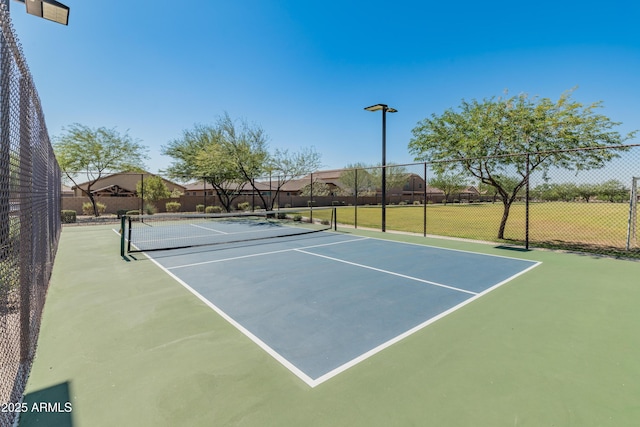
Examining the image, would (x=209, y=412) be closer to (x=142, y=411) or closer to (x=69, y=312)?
(x=142, y=411)

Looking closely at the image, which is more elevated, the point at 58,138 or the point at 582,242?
the point at 58,138

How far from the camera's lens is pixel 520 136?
922cm

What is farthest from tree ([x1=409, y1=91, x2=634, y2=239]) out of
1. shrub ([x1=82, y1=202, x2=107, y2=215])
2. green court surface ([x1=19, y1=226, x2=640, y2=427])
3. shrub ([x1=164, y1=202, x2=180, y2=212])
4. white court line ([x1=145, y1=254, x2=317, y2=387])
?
shrub ([x1=82, y1=202, x2=107, y2=215])

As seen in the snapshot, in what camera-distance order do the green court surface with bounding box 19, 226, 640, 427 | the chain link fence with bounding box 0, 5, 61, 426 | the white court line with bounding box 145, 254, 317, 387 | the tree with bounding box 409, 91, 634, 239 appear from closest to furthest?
the chain link fence with bounding box 0, 5, 61, 426 → the green court surface with bounding box 19, 226, 640, 427 → the white court line with bounding box 145, 254, 317, 387 → the tree with bounding box 409, 91, 634, 239

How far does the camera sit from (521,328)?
3.57 m

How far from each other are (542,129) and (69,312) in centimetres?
1201

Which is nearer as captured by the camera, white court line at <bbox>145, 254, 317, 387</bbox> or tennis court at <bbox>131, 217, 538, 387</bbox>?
white court line at <bbox>145, 254, 317, 387</bbox>

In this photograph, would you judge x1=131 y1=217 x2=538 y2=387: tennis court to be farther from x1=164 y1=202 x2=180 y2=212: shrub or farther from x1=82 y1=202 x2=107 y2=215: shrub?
x1=82 y1=202 x2=107 y2=215: shrub

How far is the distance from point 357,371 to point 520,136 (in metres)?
9.67

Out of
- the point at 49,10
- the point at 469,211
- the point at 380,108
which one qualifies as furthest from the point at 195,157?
the point at 469,211

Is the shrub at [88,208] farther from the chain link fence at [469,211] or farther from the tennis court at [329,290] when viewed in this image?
the tennis court at [329,290]

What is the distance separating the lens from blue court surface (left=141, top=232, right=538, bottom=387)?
3.19 meters

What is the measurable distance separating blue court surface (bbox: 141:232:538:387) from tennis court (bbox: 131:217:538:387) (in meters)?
0.01

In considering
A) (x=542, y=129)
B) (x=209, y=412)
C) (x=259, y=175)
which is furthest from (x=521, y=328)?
(x=259, y=175)
